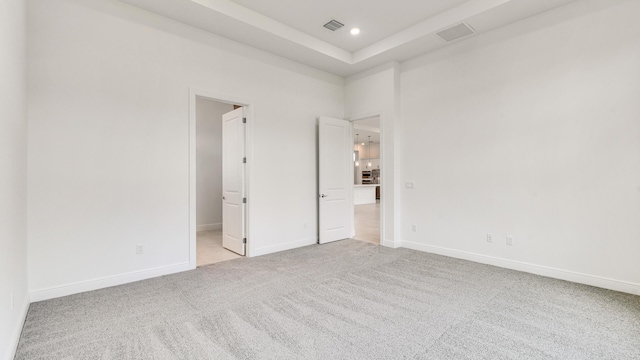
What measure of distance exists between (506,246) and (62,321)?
4.87m

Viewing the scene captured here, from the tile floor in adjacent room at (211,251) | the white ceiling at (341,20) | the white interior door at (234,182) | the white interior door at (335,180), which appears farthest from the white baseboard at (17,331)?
the white interior door at (335,180)

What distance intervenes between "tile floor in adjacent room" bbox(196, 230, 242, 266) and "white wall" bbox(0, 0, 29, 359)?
1964mm

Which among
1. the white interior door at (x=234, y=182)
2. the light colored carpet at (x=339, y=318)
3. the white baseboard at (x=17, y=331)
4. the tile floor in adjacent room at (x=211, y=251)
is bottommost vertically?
the light colored carpet at (x=339, y=318)

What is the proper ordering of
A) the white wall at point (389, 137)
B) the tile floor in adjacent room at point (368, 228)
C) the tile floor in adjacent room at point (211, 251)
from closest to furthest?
the tile floor in adjacent room at point (211, 251)
the white wall at point (389, 137)
the tile floor in adjacent room at point (368, 228)

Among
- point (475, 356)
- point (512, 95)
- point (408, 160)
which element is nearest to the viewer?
point (475, 356)

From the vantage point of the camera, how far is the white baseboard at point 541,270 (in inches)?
120

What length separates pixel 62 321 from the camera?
8.04ft

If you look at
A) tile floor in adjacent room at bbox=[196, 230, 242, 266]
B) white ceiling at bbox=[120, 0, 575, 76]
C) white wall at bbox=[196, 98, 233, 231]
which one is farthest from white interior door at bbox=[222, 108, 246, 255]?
white wall at bbox=[196, 98, 233, 231]

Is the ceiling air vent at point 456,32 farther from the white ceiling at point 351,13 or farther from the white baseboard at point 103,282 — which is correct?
the white baseboard at point 103,282

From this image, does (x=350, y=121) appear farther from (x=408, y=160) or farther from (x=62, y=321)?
(x=62, y=321)

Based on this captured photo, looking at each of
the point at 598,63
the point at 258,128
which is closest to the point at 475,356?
the point at 598,63

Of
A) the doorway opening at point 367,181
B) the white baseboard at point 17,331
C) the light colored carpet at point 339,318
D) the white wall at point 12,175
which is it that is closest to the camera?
the white wall at point 12,175

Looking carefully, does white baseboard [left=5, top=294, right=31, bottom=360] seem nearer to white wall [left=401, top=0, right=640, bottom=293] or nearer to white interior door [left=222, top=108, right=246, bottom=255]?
white interior door [left=222, top=108, right=246, bottom=255]

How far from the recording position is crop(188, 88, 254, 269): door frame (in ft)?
12.5
